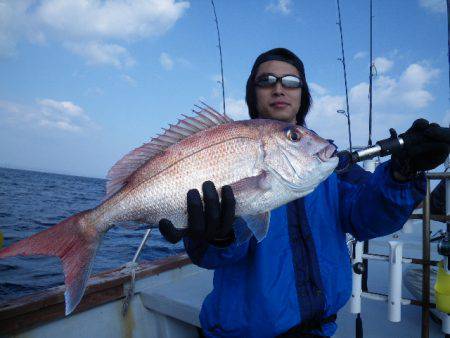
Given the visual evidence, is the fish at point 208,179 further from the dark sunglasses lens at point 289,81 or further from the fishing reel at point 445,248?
the fishing reel at point 445,248

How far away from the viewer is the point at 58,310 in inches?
106

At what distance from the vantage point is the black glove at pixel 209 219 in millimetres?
1604

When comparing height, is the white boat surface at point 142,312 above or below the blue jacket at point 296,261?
below

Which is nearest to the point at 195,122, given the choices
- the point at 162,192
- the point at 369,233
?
the point at 162,192

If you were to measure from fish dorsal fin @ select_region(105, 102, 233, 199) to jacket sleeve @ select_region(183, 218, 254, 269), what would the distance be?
1.79ft

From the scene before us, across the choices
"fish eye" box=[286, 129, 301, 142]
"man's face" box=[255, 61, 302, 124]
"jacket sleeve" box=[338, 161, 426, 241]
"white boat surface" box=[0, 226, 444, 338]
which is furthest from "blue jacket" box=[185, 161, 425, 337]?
"white boat surface" box=[0, 226, 444, 338]

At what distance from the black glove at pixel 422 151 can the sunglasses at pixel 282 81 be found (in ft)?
3.20

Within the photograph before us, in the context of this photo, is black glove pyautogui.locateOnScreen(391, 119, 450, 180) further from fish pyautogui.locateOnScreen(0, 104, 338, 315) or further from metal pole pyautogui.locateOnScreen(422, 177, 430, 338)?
metal pole pyautogui.locateOnScreen(422, 177, 430, 338)

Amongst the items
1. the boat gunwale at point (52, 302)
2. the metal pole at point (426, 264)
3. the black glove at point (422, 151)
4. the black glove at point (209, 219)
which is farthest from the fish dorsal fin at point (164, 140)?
the metal pole at point (426, 264)

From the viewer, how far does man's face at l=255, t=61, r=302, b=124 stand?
2436mm

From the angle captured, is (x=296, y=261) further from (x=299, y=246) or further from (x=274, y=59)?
(x=274, y=59)

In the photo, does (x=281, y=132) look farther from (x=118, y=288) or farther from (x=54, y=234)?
(x=118, y=288)

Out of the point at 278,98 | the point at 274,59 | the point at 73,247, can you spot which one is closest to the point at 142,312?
the point at 73,247

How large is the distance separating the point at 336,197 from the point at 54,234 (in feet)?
5.77
